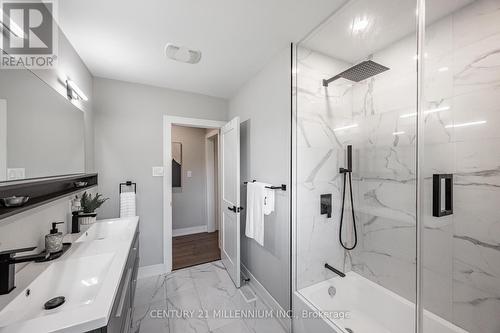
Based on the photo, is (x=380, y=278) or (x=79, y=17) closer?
(x=79, y=17)

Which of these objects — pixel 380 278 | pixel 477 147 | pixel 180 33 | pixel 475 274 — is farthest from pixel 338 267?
pixel 180 33

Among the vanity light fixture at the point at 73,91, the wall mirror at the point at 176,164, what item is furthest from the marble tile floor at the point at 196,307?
the vanity light fixture at the point at 73,91

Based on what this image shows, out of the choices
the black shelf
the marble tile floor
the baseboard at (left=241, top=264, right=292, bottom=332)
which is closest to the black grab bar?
the baseboard at (left=241, top=264, right=292, bottom=332)

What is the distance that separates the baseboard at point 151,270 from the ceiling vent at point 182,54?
2529 mm

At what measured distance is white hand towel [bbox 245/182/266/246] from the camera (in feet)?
6.72

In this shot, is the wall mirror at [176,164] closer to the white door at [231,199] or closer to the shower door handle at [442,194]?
the white door at [231,199]

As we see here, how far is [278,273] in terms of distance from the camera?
6.37 feet

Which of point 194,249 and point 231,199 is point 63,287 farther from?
point 194,249

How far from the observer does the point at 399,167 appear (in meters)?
1.68

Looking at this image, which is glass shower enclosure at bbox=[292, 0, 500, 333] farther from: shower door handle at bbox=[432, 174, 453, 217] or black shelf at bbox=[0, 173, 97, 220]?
black shelf at bbox=[0, 173, 97, 220]

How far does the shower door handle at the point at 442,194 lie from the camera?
1330mm

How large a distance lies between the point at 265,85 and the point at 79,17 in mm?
1583

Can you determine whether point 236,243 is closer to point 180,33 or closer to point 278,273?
point 278,273

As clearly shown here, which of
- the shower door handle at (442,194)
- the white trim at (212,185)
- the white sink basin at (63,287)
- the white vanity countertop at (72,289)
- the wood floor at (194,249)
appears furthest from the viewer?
the white trim at (212,185)
